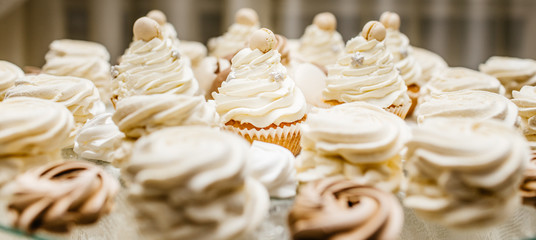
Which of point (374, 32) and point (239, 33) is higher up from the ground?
point (374, 32)

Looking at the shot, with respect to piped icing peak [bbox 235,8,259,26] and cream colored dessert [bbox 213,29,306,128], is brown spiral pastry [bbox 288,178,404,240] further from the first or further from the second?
piped icing peak [bbox 235,8,259,26]

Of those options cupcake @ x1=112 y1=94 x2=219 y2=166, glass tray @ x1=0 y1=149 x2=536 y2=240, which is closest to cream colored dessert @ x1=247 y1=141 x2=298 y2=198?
glass tray @ x1=0 y1=149 x2=536 y2=240

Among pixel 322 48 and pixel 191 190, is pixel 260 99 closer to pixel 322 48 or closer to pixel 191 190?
pixel 191 190

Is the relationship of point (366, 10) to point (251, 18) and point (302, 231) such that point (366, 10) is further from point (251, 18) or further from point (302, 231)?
point (302, 231)

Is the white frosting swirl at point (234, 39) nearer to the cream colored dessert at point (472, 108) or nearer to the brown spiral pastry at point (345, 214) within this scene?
the cream colored dessert at point (472, 108)

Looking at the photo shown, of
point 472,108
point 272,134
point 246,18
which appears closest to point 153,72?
point 272,134

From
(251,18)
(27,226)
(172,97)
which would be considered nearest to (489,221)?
(172,97)
